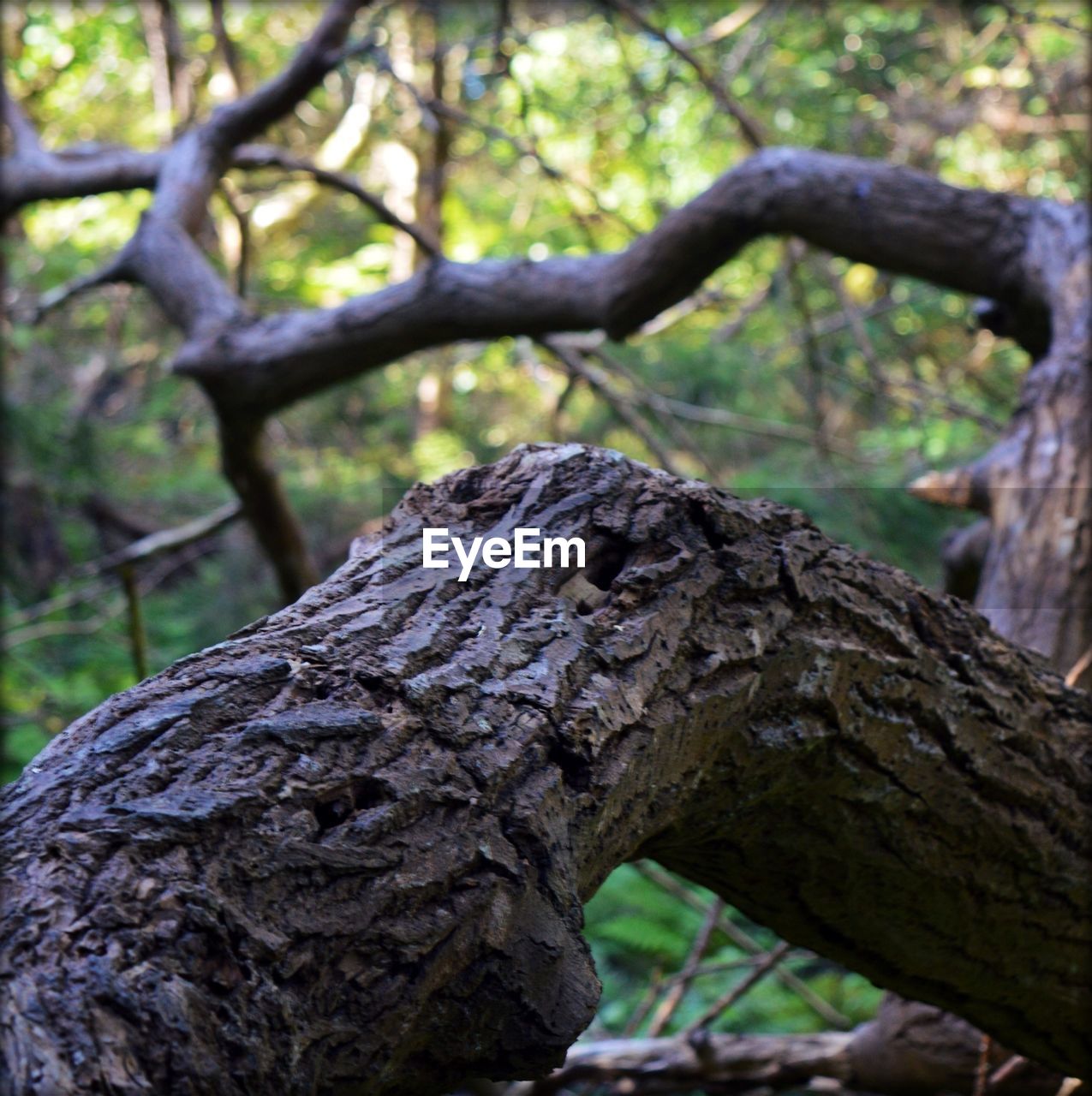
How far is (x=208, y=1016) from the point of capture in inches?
29.8

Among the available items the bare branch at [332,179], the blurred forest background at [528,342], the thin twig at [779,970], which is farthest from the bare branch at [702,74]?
the thin twig at [779,970]

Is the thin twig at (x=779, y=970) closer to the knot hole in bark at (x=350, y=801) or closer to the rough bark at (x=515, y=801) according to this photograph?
the rough bark at (x=515, y=801)

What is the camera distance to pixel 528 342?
166 inches

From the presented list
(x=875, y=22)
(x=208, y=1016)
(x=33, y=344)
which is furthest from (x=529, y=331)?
(x=33, y=344)

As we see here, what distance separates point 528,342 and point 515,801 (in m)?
3.40

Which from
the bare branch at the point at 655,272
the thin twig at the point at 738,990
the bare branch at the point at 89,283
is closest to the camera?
the thin twig at the point at 738,990

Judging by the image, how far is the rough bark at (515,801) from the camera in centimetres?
78

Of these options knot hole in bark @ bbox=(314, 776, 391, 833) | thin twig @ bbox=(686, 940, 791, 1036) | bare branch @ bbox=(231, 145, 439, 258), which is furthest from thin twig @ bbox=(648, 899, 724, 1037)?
knot hole in bark @ bbox=(314, 776, 391, 833)

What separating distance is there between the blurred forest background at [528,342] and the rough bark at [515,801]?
1273mm

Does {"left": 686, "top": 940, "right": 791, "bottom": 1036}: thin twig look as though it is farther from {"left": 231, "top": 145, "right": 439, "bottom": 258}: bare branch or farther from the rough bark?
{"left": 231, "top": 145, "right": 439, "bottom": 258}: bare branch

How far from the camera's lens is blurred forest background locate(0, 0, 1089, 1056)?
368 centimetres

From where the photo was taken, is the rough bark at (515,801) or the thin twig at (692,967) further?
the thin twig at (692,967)

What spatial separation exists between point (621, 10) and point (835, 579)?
2.76m

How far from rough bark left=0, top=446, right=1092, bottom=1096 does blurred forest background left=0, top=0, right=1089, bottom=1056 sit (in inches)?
50.1
